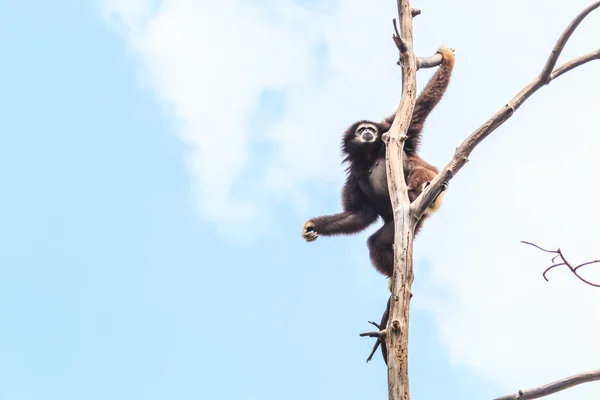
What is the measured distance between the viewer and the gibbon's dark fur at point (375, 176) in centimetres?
1060

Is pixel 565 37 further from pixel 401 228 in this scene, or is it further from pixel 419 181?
pixel 419 181

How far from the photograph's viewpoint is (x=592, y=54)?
782 centimetres

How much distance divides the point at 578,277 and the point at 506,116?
2.71 m

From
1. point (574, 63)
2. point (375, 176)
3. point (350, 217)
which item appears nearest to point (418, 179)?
point (375, 176)

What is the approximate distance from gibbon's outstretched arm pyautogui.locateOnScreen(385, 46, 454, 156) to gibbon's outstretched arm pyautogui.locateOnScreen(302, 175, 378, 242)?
1.24 metres

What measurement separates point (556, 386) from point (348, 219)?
19.8 feet

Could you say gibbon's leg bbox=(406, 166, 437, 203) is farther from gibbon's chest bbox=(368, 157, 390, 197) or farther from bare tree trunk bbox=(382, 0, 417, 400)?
bare tree trunk bbox=(382, 0, 417, 400)

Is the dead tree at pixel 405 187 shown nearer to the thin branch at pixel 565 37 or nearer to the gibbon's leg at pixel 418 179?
the thin branch at pixel 565 37

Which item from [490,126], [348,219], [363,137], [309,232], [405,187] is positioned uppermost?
[363,137]

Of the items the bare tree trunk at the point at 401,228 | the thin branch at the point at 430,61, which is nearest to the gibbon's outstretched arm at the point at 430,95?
the thin branch at the point at 430,61

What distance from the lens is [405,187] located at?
26.1 ft

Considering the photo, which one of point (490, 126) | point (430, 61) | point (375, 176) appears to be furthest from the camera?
point (375, 176)

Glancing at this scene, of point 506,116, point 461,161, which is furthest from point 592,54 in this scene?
point 461,161

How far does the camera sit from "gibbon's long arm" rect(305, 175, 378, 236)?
1147 cm
